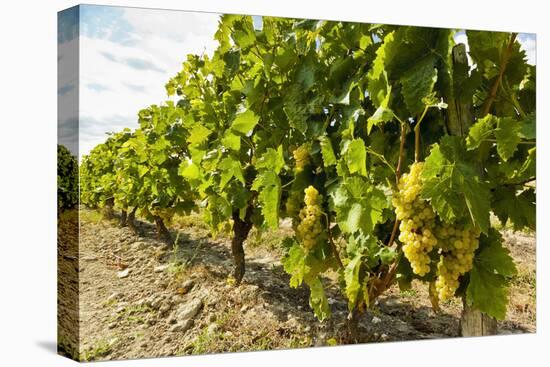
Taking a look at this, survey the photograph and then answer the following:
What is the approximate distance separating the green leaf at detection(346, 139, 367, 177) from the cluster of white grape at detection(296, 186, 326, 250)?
16.1 inches

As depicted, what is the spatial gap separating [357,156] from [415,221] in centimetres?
36

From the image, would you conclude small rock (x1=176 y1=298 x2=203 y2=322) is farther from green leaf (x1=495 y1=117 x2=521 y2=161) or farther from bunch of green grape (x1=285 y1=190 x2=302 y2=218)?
green leaf (x1=495 y1=117 x2=521 y2=161)

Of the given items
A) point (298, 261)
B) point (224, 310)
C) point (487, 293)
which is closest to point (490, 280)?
point (487, 293)

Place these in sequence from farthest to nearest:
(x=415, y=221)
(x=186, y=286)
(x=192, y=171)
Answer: (x=186, y=286) → (x=192, y=171) → (x=415, y=221)

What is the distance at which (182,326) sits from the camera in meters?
3.95

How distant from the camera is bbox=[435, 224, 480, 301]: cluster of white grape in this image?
2.38 m

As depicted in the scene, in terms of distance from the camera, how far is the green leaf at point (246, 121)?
323cm

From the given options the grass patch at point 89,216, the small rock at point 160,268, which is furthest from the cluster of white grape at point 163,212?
the grass patch at point 89,216

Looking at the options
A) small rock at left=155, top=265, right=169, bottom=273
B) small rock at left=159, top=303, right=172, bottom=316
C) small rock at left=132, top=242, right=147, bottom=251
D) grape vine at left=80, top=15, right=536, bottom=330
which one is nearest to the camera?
grape vine at left=80, top=15, right=536, bottom=330

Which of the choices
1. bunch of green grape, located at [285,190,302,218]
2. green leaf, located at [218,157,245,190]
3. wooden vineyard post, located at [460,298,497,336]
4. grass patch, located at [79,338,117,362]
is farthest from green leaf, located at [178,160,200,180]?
wooden vineyard post, located at [460,298,497,336]

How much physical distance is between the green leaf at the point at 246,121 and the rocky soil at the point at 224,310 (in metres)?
1.02

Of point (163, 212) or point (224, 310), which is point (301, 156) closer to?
point (224, 310)

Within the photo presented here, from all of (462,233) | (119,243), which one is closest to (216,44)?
(462,233)

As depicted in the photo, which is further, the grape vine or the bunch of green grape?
the bunch of green grape
